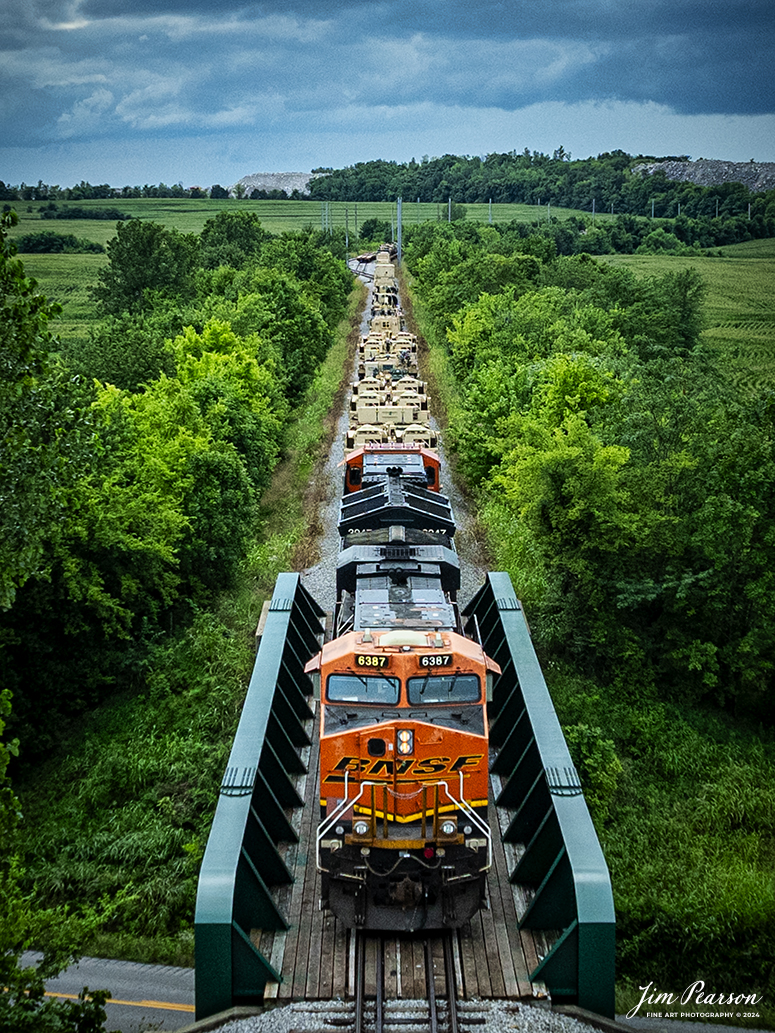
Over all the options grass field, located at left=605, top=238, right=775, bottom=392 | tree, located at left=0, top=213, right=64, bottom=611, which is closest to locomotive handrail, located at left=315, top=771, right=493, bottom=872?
tree, located at left=0, top=213, right=64, bottom=611

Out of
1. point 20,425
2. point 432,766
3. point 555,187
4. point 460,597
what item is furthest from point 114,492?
point 555,187

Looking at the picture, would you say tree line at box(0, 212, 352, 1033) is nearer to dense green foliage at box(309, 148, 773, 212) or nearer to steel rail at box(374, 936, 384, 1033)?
steel rail at box(374, 936, 384, 1033)

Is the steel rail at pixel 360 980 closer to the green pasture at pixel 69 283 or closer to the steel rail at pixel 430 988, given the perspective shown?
the steel rail at pixel 430 988

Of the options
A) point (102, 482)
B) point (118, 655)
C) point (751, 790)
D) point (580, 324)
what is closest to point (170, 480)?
point (102, 482)

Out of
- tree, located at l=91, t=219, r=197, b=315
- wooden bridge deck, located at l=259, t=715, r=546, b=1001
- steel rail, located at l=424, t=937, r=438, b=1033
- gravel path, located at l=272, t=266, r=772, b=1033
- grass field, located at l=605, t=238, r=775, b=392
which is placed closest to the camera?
steel rail, located at l=424, t=937, r=438, b=1033

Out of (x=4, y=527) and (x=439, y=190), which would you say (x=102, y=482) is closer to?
(x=4, y=527)
